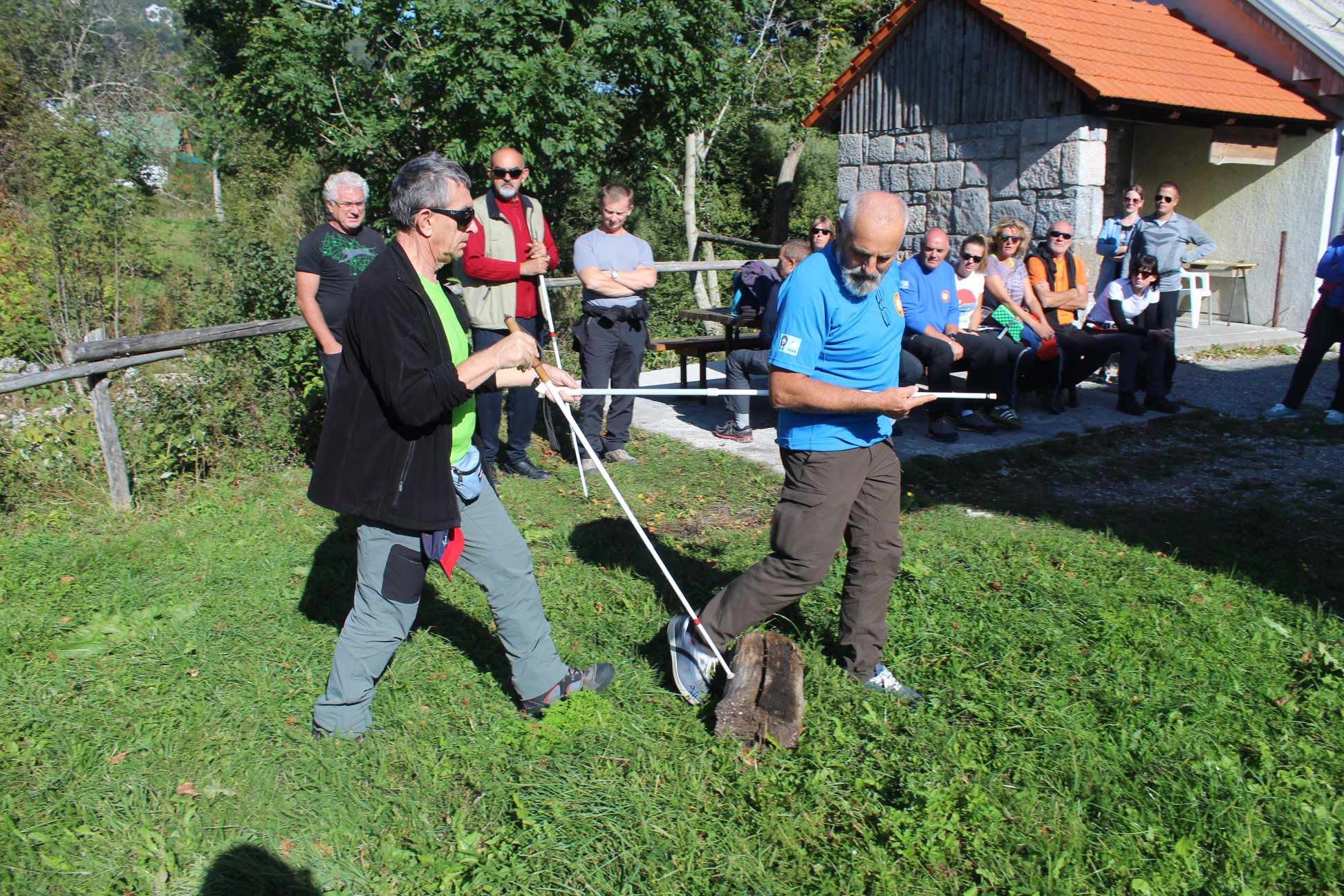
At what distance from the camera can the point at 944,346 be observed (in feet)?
24.1

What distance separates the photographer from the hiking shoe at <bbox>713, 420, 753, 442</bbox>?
25.3 feet

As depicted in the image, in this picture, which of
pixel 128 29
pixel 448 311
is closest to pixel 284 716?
pixel 448 311

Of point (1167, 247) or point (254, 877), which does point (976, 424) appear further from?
point (254, 877)

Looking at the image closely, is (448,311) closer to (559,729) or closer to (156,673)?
(559,729)

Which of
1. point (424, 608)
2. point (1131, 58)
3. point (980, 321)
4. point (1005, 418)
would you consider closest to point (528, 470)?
point (424, 608)

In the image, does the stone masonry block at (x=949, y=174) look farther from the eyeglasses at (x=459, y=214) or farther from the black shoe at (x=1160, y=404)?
the eyeglasses at (x=459, y=214)

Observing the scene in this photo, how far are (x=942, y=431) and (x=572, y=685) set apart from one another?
15.2 feet

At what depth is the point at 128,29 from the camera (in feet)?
106

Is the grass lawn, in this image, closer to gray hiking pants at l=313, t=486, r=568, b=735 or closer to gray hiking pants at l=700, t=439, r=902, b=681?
gray hiking pants at l=313, t=486, r=568, b=735

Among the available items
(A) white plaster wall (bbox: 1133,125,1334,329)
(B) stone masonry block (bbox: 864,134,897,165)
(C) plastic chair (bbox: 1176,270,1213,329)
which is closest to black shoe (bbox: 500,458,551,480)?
(B) stone masonry block (bbox: 864,134,897,165)

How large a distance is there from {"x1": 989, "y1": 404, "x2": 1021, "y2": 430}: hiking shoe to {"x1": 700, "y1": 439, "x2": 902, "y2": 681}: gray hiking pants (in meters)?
4.52

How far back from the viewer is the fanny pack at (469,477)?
3271mm

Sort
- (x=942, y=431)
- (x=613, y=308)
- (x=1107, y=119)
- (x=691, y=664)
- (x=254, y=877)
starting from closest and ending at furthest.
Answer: (x=254, y=877), (x=691, y=664), (x=613, y=308), (x=942, y=431), (x=1107, y=119)

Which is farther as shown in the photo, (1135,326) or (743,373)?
(1135,326)
